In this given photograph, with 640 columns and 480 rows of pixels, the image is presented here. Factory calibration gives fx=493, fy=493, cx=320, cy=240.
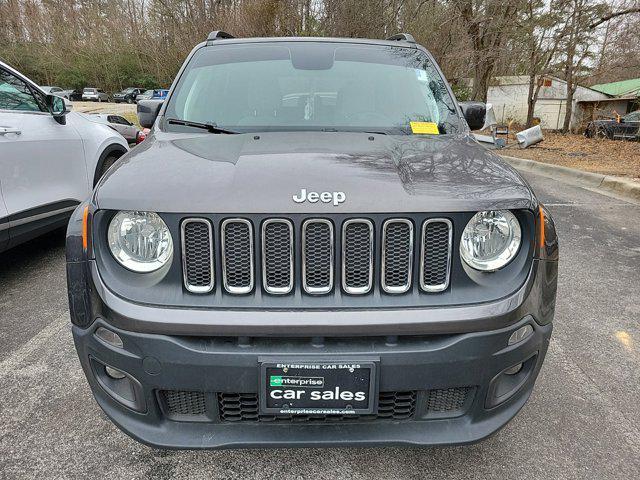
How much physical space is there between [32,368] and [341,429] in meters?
2.00

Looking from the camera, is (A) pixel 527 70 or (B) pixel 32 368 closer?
(B) pixel 32 368

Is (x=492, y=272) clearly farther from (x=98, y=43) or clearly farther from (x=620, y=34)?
(x=98, y=43)

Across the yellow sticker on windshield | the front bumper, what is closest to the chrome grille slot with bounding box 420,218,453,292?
the front bumper

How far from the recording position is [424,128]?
2633 mm

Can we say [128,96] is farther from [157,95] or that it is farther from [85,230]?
[85,230]

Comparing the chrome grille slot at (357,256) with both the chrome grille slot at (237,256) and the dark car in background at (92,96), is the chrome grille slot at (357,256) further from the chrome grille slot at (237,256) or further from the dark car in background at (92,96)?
the dark car in background at (92,96)

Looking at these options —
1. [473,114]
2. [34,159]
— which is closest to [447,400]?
[473,114]

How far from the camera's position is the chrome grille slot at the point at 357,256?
5.44 feet

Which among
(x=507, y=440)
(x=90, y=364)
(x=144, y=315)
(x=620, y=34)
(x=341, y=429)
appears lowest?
(x=507, y=440)

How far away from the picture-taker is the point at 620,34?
15719 millimetres

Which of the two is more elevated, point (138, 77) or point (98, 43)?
point (98, 43)

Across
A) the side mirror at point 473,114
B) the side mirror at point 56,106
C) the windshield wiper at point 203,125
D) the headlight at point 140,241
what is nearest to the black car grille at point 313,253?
the headlight at point 140,241

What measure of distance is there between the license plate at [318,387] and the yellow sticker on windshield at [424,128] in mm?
1429

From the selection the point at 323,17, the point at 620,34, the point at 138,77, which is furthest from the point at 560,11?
the point at 138,77
